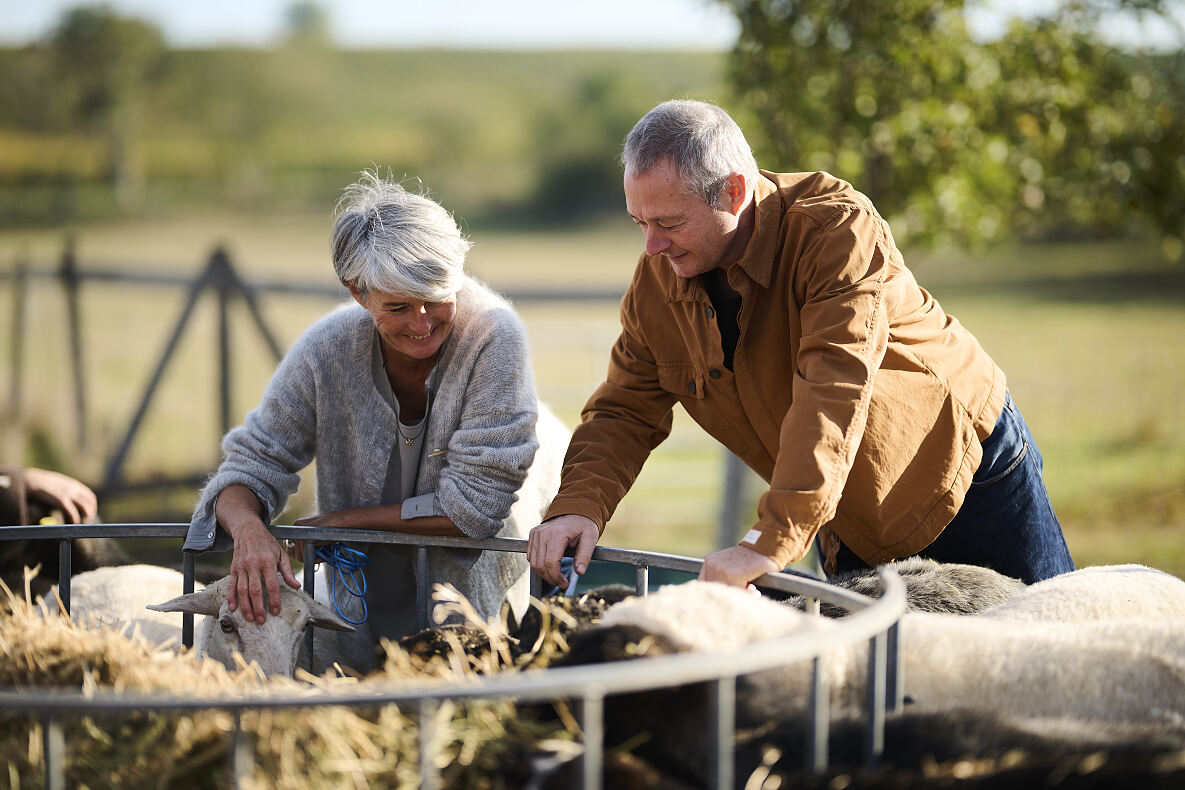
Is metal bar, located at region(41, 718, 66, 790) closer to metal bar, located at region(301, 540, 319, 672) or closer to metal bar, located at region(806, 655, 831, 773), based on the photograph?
metal bar, located at region(806, 655, 831, 773)

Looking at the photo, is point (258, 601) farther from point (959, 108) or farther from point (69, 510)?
point (959, 108)

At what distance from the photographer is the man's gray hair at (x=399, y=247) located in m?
2.78

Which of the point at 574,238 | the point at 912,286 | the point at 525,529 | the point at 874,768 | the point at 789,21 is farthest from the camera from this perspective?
the point at 574,238

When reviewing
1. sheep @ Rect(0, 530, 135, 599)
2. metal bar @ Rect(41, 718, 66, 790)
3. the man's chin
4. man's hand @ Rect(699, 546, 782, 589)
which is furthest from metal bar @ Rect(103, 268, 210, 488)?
metal bar @ Rect(41, 718, 66, 790)

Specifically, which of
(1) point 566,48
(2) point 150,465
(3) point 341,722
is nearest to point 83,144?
(1) point 566,48

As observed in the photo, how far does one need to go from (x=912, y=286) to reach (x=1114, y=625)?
974 mm

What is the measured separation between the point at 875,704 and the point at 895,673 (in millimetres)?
179

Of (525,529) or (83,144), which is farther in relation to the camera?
(83,144)

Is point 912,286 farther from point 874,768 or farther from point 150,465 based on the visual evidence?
point 150,465

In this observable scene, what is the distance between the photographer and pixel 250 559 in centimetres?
274

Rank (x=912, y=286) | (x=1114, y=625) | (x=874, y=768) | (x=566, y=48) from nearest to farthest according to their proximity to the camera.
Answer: (x=874, y=768)
(x=1114, y=625)
(x=912, y=286)
(x=566, y=48)

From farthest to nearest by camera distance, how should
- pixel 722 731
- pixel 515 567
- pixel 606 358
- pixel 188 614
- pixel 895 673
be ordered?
pixel 606 358 < pixel 515 567 < pixel 188 614 < pixel 895 673 < pixel 722 731

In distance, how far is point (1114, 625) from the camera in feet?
6.97

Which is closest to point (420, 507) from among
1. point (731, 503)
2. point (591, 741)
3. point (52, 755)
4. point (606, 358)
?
point (52, 755)
